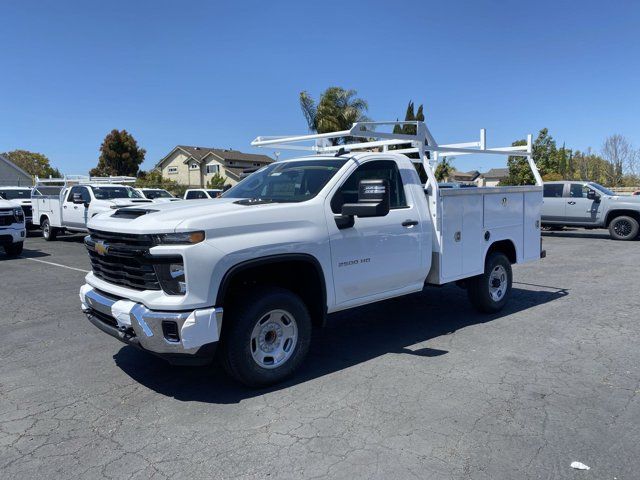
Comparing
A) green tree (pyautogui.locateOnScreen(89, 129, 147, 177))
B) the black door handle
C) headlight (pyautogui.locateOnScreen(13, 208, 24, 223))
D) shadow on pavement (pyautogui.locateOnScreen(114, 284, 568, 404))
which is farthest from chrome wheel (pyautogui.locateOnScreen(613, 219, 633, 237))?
green tree (pyautogui.locateOnScreen(89, 129, 147, 177))

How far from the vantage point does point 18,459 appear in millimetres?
3357

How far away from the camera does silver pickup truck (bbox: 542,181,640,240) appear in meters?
16.2

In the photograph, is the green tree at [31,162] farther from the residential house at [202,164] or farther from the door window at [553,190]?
the door window at [553,190]

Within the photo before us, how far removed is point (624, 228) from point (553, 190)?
2.51m

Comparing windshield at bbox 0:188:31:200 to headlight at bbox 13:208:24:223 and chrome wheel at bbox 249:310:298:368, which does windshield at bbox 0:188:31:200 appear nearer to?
headlight at bbox 13:208:24:223

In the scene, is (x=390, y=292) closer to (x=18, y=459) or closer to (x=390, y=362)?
Result: (x=390, y=362)

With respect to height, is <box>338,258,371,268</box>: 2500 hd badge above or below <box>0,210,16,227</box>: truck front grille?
below

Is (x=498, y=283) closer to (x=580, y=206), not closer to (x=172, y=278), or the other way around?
(x=172, y=278)

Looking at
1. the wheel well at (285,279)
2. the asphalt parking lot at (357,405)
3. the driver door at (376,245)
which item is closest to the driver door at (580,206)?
the asphalt parking lot at (357,405)

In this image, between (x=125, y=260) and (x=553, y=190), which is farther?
(x=553, y=190)

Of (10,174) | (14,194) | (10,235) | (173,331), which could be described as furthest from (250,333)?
(10,174)

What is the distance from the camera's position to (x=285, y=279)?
4766mm

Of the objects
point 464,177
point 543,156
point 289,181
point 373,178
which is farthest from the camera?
point 464,177

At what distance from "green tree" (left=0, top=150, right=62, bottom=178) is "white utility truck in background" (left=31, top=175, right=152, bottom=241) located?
66.0 m
